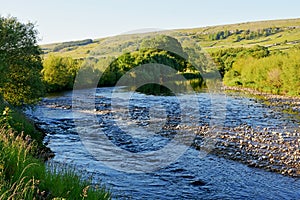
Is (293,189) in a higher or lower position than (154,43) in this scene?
lower

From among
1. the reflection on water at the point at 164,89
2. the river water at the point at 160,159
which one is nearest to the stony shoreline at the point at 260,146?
the river water at the point at 160,159

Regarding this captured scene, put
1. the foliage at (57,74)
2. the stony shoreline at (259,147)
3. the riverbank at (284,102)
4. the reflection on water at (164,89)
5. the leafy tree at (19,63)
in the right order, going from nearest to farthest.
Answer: the stony shoreline at (259,147), the leafy tree at (19,63), the riverbank at (284,102), the reflection on water at (164,89), the foliage at (57,74)

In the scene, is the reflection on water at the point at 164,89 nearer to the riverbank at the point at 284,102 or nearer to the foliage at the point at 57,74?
the foliage at the point at 57,74

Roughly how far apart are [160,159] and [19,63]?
15568mm

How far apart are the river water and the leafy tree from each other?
2810mm

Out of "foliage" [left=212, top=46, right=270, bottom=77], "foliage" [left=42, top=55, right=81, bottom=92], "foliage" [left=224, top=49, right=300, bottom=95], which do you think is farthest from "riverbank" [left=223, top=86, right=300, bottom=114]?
"foliage" [left=212, top=46, right=270, bottom=77]

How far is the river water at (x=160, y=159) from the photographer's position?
488 inches

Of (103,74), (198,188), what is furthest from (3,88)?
(103,74)

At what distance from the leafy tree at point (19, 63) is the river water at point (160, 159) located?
111 inches

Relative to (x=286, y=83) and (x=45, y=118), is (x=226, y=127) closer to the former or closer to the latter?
(x=45, y=118)

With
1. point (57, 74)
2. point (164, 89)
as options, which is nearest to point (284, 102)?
point (164, 89)

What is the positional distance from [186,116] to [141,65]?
55267 mm

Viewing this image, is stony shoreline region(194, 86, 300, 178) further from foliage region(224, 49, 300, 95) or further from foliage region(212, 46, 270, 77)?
foliage region(212, 46, 270, 77)

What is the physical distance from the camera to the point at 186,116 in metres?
30.2
